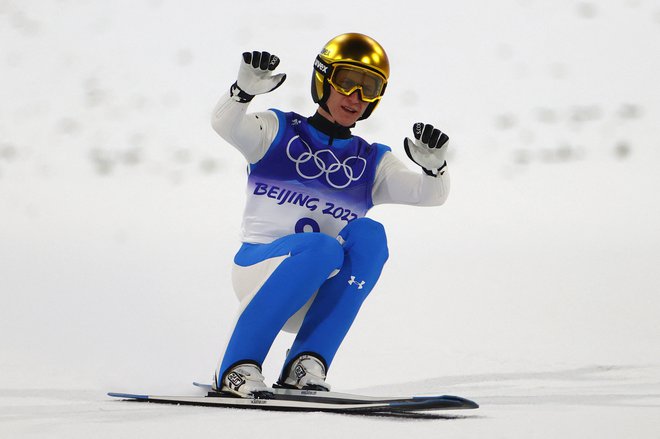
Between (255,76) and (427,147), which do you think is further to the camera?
(427,147)

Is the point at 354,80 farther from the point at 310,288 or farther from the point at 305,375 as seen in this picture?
the point at 305,375

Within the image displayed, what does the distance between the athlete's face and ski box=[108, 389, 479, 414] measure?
1126mm

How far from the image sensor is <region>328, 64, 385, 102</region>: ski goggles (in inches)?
168

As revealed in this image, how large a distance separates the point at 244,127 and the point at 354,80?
1.57ft

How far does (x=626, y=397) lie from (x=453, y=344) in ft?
5.39

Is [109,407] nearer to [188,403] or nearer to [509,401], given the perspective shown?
[188,403]

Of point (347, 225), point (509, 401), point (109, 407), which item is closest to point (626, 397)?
point (509, 401)

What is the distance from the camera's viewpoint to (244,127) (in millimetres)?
4148

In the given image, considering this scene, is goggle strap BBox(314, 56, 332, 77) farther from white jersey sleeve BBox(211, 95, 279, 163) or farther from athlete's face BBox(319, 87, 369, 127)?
white jersey sleeve BBox(211, 95, 279, 163)

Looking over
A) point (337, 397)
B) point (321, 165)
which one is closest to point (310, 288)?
point (337, 397)

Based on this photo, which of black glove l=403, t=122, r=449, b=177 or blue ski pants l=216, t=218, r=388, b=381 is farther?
black glove l=403, t=122, r=449, b=177

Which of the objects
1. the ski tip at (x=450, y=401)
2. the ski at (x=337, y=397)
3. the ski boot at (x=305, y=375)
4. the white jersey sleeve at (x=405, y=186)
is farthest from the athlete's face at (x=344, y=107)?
the ski tip at (x=450, y=401)

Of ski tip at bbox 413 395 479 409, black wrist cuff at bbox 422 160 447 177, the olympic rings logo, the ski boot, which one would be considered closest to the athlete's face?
the olympic rings logo

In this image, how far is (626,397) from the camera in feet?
13.6
